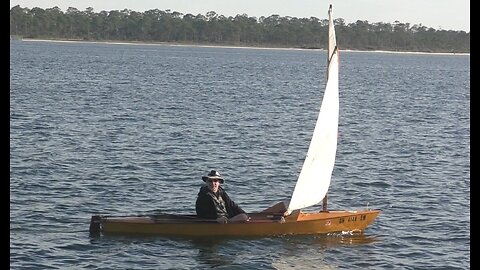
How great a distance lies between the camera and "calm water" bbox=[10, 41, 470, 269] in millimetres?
22828

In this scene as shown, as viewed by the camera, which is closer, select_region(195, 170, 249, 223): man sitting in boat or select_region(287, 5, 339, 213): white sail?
select_region(195, 170, 249, 223): man sitting in boat

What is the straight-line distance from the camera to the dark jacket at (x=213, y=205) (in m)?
23.6

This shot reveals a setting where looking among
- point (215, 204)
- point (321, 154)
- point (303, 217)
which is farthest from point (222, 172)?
point (215, 204)

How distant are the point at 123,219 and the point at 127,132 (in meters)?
21.8

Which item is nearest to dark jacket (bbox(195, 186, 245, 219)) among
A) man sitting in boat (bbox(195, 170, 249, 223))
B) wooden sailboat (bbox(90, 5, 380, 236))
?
man sitting in boat (bbox(195, 170, 249, 223))

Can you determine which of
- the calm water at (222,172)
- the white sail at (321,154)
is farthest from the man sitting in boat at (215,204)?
the white sail at (321,154)

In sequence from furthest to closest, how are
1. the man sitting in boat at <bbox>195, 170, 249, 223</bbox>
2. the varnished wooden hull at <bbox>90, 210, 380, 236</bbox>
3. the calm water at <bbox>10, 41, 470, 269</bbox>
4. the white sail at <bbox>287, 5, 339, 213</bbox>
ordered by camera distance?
the white sail at <bbox>287, 5, 339, 213</bbox> → the varnished wooden hull at <bbox>90, 210, 380, 236</bbox> → the man sitting in boat at <bbox>195, 170, 249, 223</bbox> → the calm water at <bbox>10, 41, 470, 269</bbox>

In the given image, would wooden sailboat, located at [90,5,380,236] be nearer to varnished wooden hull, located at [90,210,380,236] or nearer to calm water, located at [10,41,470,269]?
varnished wooden hull, located at [90,210,380,236]

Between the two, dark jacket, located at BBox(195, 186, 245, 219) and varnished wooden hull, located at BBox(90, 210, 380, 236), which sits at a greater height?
dark jacket, located at BBox(195, 186, 245, 219)

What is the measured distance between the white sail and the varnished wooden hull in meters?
0.51

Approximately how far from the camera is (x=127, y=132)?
149 feet

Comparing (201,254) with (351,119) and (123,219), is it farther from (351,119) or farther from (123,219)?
(351,119)

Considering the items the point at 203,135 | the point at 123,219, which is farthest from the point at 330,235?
the point at 203,135

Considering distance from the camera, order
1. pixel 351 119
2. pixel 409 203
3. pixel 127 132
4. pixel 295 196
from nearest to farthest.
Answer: pixel 295 196
pixel 409 203
pixel 127 132
pixel 351 119
